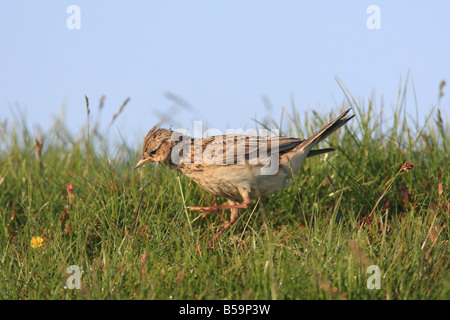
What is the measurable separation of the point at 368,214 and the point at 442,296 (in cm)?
227

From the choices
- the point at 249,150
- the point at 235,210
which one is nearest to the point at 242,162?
the point at 249,150

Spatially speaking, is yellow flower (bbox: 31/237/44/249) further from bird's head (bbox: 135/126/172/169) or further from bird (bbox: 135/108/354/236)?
bird (bbox: 135/108/354/236)

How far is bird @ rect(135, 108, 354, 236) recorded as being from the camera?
5762mm

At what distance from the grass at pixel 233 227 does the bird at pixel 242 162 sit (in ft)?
0.97

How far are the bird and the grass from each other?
0.30 m

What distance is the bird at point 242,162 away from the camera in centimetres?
576

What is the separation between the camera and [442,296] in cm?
393

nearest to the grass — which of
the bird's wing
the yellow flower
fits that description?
the yellow flower

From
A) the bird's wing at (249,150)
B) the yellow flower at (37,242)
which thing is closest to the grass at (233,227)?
the yellow flower at (37,242)

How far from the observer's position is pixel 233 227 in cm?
593

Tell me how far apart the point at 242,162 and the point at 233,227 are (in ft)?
2.55

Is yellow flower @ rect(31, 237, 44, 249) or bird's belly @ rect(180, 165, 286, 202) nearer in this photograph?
yellow flower @ rect(31, 237, 44, 249)

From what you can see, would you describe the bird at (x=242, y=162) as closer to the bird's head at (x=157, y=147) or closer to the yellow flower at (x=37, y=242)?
the bird's head at (x=157, y=147)
